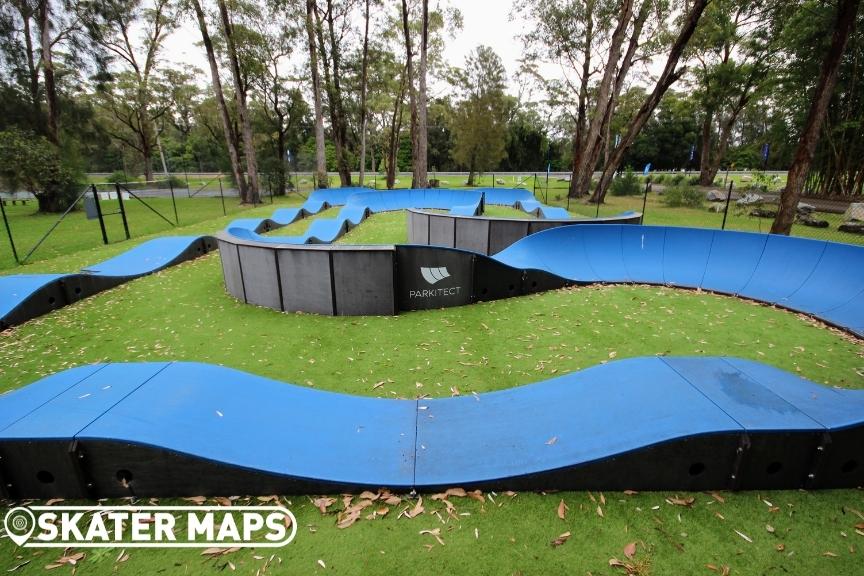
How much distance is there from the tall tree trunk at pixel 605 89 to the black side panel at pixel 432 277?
1873cm

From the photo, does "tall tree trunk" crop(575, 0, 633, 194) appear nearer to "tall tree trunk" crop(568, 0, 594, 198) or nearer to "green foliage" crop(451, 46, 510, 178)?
"tall tree trunk" crop(568, 0, 594, 198)

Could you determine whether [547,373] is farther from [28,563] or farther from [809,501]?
[28,563]

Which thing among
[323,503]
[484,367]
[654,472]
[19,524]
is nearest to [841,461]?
[654,472]

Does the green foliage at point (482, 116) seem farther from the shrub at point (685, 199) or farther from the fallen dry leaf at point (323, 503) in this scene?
the fallen dry leaf at point (323, 503)

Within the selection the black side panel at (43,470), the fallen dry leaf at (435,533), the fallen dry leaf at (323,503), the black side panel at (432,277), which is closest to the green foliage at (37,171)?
the black side panel at (432,277)

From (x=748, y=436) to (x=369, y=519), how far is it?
269cm

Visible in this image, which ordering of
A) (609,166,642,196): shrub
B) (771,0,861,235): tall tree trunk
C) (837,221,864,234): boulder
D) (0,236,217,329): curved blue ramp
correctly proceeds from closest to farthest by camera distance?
(0,236,217,329): curved blue ramp, (771,0,861,235): tall tree trunk, (837,221,864,234): boulder, (609,166,642,196): shrub

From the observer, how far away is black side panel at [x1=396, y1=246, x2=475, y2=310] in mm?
7133

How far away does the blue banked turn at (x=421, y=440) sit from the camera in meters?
2.71

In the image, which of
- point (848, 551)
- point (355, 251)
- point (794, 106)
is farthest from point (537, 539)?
point (794, 106)

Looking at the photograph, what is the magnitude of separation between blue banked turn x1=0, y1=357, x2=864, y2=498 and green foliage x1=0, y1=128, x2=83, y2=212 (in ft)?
79.7

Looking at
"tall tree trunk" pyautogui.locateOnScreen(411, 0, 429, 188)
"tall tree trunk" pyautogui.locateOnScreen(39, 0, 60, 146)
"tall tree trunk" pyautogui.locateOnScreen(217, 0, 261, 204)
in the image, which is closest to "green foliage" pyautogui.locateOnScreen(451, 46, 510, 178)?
"tall tree trunk" pyautogui.locateOnScreen(411, 0, 429, 188)

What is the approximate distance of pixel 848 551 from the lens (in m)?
2.49

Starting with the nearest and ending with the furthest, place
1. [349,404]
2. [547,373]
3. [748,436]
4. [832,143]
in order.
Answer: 1. [748,436]
2. [349,404]
3. [547,373]
4. [832,143]
